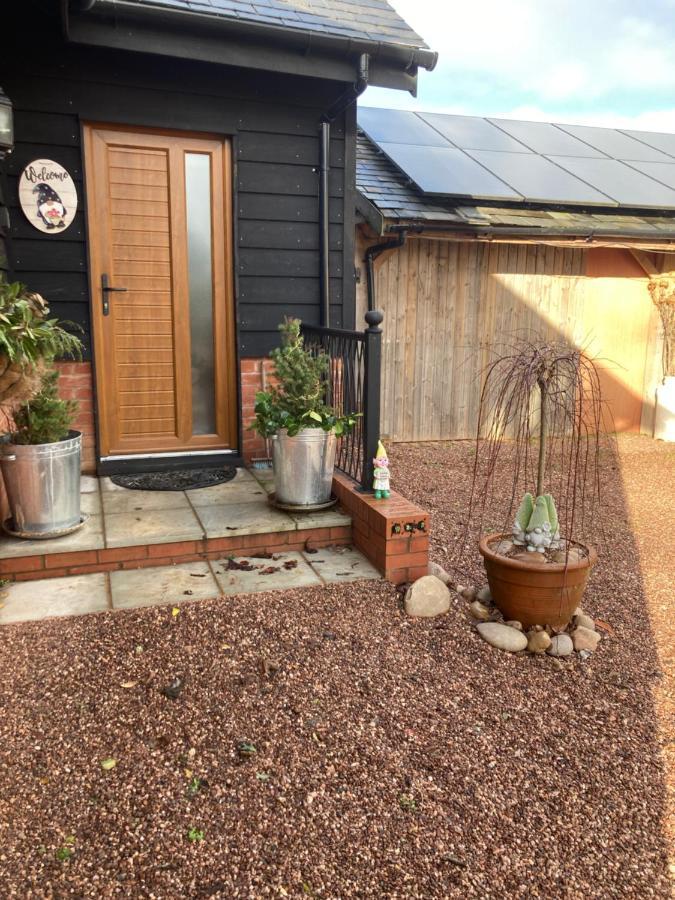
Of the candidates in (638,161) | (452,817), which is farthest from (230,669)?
(638,161)

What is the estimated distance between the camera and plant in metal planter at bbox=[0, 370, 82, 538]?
312 cm

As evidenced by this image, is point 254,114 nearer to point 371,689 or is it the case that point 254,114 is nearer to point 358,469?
point 358,469

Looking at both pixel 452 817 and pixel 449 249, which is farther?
pixel 449 249

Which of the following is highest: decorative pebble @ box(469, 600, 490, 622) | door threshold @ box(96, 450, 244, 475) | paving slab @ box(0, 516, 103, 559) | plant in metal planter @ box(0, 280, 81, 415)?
plant in metal planter @ box(0, 280, 81, 415)

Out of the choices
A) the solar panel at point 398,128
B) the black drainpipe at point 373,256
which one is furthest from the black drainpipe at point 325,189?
the solar panel at point 398,128

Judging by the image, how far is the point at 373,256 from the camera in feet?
21.0

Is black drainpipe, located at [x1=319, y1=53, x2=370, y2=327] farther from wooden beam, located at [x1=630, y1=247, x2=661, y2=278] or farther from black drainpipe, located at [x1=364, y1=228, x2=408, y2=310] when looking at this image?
wooden beam, located at [x1=630, y1=247, x2=661, y2=278]

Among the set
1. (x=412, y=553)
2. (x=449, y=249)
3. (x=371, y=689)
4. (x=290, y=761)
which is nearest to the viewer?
(x=290, y=761)

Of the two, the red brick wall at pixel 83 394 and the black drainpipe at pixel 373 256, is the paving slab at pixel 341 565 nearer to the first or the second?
the red brick wall at pixel 83 394

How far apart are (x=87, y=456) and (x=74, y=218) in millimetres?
1401

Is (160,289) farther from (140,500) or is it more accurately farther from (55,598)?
(55,598)

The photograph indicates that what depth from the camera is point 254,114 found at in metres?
4.38

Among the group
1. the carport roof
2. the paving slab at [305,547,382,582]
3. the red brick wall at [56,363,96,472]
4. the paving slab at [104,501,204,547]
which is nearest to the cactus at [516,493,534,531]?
the paving slab at [305,547,382,582]

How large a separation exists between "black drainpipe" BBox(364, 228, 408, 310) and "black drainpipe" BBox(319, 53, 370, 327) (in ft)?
5.60
